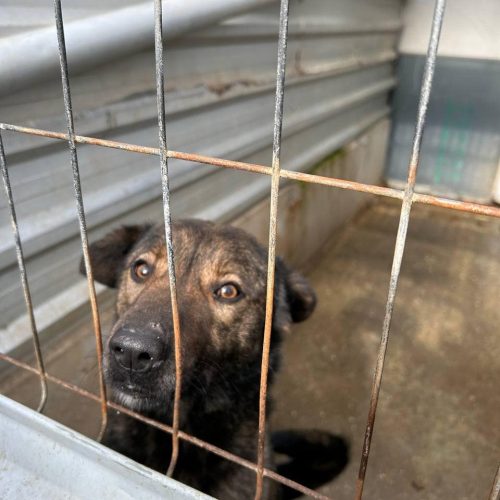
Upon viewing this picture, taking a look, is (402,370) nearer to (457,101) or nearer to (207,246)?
(207,246)

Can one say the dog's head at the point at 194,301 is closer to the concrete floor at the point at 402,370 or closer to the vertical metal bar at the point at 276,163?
the vertical metal bar at the point at 276,163

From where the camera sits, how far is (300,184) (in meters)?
4.67

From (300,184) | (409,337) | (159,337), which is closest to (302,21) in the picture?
(300,184)

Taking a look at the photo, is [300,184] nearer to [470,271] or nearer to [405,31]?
[470,271]

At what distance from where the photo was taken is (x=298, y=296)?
2.46m

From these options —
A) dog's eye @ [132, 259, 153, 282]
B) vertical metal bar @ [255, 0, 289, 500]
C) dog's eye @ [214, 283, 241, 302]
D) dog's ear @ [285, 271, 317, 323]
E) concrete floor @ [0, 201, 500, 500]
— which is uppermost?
vertical metal bar @ [255, 0, 289, 500]

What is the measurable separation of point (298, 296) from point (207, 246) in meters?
0.62

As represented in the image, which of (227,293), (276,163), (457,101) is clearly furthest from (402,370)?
(457,101)

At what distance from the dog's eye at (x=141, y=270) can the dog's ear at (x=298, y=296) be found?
71cm

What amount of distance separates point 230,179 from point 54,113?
5.61 ft

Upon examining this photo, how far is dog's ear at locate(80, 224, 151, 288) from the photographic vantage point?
2.29 m

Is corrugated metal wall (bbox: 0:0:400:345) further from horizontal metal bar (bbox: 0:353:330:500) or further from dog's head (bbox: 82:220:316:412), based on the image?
horizontal metal bar (bbox: 0:353:330:500)

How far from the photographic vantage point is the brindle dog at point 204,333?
6.21 feet

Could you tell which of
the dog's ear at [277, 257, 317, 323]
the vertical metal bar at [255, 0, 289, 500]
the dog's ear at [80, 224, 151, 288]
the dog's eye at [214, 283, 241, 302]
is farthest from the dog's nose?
the dog's ear at [277, 257, 317, 323]
